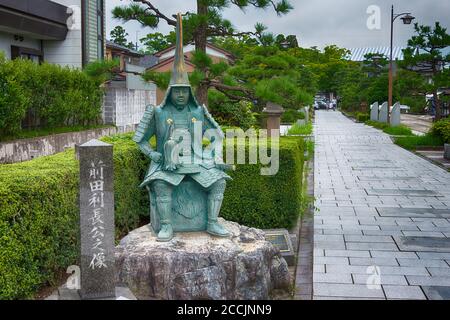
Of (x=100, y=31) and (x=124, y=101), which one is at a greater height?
(x=100, y=31)

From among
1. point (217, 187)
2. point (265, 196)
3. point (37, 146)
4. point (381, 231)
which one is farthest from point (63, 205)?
point (37, 146)

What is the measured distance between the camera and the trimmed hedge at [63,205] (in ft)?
17.1

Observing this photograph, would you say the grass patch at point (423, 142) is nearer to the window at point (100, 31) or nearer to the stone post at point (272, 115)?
the stone post at point (272, 115)

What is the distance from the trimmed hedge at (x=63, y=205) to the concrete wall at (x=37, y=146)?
9.09 ft

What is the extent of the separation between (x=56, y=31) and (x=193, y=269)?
Result: 55.9 feet

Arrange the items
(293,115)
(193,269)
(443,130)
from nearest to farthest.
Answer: (193,269), (443,130), (293,115)

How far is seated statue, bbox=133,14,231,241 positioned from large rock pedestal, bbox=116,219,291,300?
0.31 metres

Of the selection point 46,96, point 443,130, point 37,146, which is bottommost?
point 37,146

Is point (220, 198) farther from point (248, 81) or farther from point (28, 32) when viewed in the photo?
point (28, 32)

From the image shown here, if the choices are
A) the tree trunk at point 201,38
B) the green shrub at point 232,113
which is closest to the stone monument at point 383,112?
the green shrub at point 232,113

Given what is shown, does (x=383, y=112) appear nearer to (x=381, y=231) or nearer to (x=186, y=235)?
(x=381, y=231)

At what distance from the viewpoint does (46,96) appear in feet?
46.3

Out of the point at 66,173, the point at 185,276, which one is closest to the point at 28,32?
the point at 66,173

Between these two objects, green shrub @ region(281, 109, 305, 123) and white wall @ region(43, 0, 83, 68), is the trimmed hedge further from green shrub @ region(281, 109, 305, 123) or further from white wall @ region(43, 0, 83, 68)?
green shrub @ region(281, 109, 305, 123)
